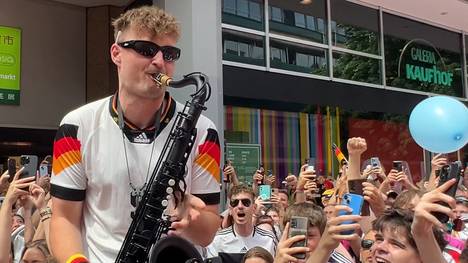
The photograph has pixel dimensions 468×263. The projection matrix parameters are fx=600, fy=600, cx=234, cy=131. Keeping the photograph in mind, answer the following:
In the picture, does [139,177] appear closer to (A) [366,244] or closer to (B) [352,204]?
(B) [352,204]

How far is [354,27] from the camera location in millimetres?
14180

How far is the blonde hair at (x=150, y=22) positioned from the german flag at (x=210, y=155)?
0.49 meters

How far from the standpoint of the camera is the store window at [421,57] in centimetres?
1514

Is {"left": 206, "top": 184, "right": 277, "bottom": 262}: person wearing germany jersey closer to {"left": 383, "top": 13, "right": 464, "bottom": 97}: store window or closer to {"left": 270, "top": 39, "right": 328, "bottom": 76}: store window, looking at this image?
{"left": 270, "top": 39, "right": 328, "bottom": 76}: store window

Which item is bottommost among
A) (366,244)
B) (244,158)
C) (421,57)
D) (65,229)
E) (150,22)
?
(366,244)

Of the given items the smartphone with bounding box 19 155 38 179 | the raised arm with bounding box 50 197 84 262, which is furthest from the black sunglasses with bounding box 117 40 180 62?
the smartphone with bounding box 19 155 38 179

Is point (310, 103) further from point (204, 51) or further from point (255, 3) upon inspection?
point (204, 51)

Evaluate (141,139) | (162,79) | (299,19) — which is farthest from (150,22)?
(299,19)

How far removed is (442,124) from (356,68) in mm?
9636

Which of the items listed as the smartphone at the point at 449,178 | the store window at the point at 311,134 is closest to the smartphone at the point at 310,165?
the store window at the point at 311,134

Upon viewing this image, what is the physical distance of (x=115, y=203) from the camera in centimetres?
254

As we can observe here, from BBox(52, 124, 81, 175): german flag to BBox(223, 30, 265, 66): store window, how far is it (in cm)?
848

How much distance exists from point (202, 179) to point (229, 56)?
27.9 ft

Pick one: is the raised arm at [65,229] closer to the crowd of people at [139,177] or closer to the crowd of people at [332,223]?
the crowd of people at [139,177]
